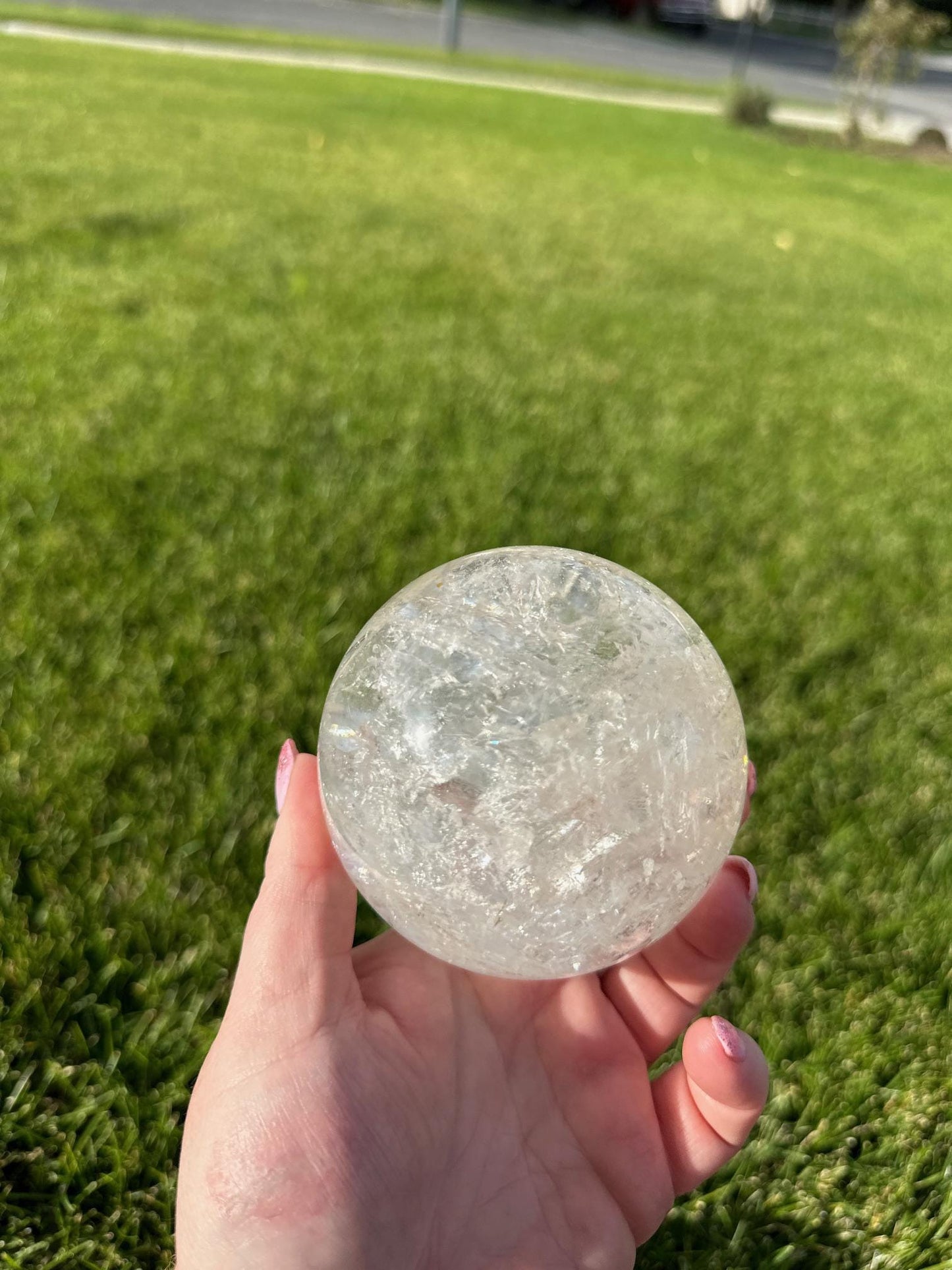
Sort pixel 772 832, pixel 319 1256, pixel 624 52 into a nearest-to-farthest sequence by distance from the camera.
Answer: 1. pixel 319 1256
2. pixel 772 832
3. pixel 624 52

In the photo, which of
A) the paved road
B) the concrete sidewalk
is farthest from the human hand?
the paved road

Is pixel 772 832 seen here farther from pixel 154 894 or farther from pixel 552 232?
pixel 552 232

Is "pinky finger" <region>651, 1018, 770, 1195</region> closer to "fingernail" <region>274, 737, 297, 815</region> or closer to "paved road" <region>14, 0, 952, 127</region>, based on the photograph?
"fingernail" <region>274, 737, 297, 815</region>

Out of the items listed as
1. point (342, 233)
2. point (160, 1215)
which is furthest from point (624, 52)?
point (160, 1215)

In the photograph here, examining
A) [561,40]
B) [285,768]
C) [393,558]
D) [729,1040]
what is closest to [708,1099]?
[729,1040]

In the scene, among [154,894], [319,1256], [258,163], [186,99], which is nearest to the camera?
[319,1256]

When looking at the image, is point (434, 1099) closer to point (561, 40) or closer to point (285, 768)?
point (285, 768)

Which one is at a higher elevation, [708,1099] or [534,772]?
[534,772]
